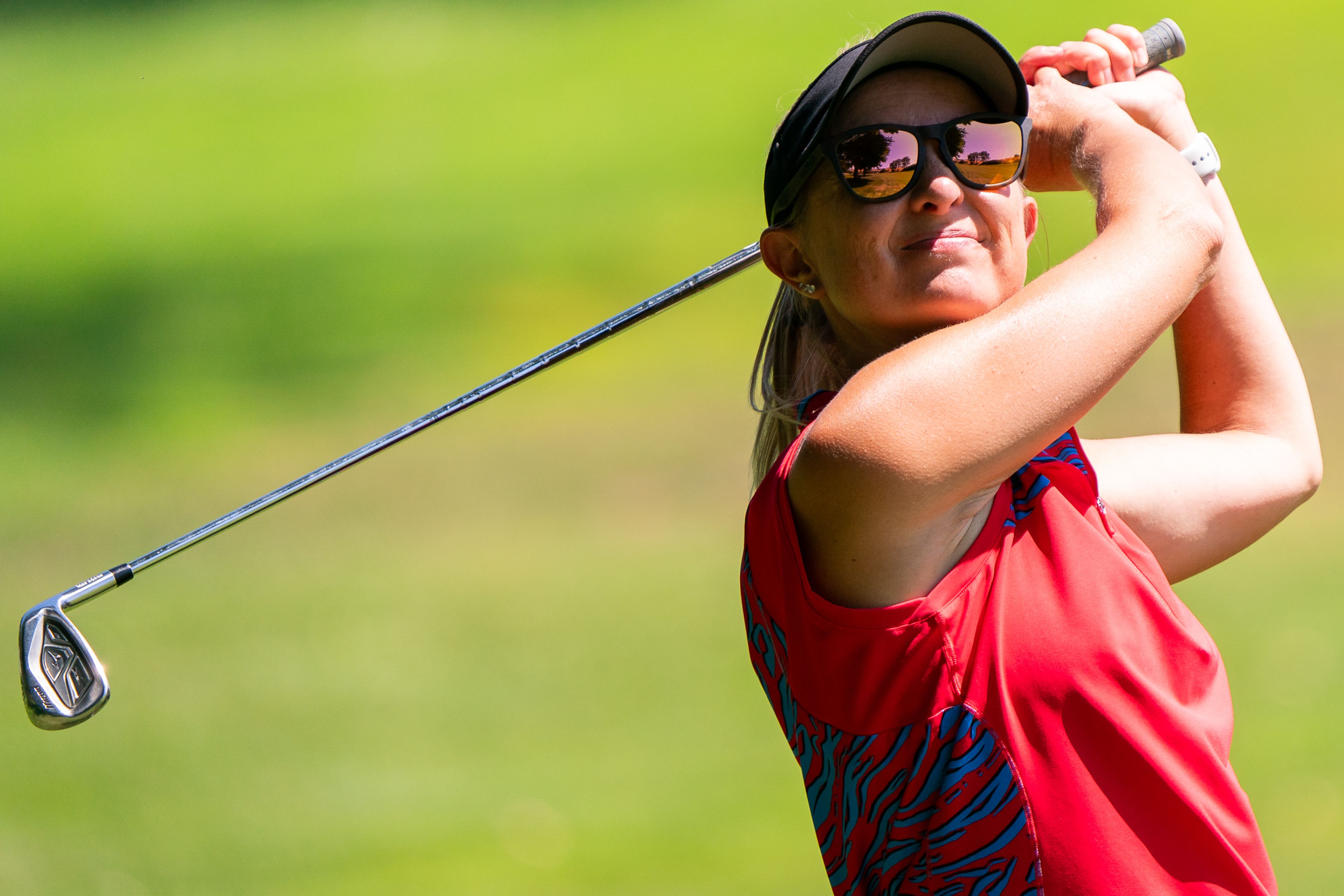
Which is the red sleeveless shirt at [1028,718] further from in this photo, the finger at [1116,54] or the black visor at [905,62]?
the finger at [1116,54]

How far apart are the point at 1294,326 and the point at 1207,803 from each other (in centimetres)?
708

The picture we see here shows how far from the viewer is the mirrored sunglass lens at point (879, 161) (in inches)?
46.5

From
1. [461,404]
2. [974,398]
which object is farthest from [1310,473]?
[461,404]

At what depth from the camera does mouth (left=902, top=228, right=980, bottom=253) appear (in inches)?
46.0

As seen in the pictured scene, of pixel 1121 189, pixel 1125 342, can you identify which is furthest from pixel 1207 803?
pixel 1121 189

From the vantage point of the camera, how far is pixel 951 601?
104cm

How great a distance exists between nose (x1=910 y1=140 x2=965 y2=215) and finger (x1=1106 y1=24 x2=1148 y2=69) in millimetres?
487

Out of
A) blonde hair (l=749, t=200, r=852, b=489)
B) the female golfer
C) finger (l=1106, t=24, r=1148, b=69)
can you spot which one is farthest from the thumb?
blonde hair (l=749, t=200, r=852, b=489)

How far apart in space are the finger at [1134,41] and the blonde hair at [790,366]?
48 centimetres

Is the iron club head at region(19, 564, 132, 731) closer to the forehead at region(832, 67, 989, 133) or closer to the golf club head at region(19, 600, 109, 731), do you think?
the golf club head at region(19, 600, 109, 731)

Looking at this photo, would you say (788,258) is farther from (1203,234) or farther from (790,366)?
(1203,234)

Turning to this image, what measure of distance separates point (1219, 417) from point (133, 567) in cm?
159

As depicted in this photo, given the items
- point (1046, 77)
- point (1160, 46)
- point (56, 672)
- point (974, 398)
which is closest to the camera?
point (974, 398)

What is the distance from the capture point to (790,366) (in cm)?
153
